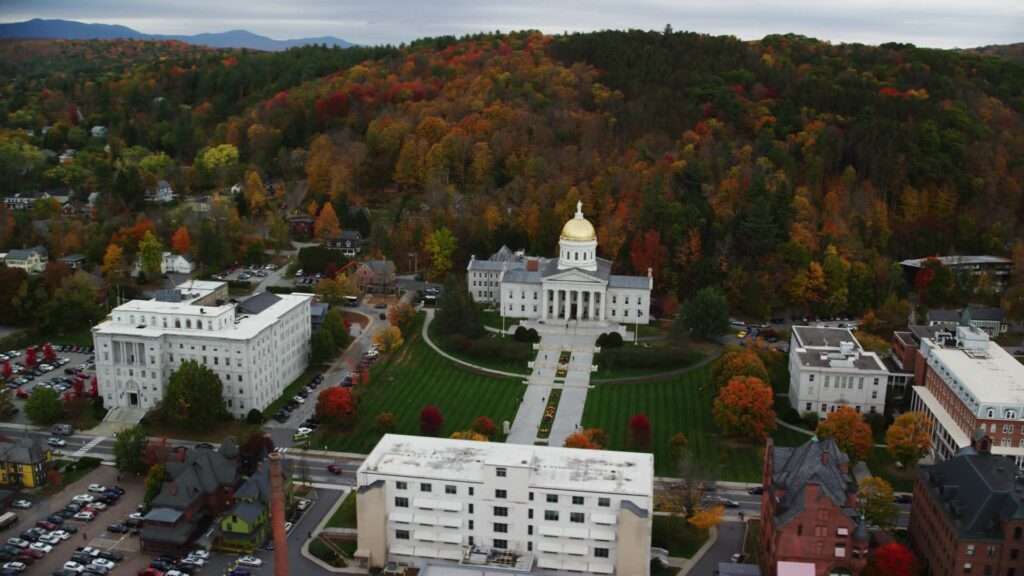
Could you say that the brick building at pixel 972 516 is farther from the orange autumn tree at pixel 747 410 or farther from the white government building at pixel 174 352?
the white government building at pixel 174 352

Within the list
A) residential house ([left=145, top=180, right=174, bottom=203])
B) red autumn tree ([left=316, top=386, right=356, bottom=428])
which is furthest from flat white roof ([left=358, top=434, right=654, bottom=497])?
residential house ([left=145, top=180, right=174, bottom=203])

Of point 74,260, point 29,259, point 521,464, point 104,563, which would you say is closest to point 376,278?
point 74,260

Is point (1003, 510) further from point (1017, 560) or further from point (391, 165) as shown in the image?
point (391, 165)

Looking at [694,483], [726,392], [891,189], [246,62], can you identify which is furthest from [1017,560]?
[246,62]

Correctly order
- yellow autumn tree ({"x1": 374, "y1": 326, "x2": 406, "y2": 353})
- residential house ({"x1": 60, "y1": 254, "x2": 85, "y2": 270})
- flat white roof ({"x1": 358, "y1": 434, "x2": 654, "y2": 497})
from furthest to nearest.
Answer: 1. residential house ({"x1": 60, "y1": 254, "x2": 85, "y2": 270})
2. yellow autumn tree ({"x1": 374, "y1": 326, "x2": 406, "y2": 353})
3. flat white roof ({"x1": 358, "y1": 434, "x2": 654, "y2": 497})

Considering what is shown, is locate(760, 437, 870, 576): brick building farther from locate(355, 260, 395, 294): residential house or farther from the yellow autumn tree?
locate(355, 260, 395, 294): residential house

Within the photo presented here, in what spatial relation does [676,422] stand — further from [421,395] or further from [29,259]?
[29,259]
